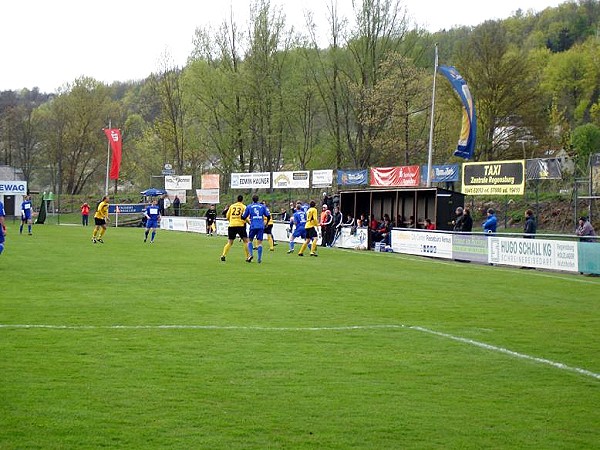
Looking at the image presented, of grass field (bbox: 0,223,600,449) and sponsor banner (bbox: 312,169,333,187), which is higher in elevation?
sponsor banner (bbox: 312,169,333,187)

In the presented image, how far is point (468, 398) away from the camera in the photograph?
771 centimetres

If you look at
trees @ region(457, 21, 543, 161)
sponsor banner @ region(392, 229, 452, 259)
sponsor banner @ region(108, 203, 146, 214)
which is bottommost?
sponsor banner @ region(392, 229, 452, 259)

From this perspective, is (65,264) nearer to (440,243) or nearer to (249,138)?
(440,243)

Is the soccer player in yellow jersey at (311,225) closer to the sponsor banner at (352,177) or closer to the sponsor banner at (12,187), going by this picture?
the sponsor banner at (352,177)

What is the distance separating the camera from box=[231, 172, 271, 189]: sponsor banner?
54938 millimetres

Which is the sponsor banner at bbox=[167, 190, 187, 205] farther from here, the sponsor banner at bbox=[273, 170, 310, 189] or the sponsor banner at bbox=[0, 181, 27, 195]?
the sponsor banner at bbox=[273, 170, 310, 189]

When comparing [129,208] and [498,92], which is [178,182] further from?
[498,92]

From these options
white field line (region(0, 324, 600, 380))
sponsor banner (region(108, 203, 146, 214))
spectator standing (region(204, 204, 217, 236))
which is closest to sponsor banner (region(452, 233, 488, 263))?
white field line (region(0, 324, 600, 380))

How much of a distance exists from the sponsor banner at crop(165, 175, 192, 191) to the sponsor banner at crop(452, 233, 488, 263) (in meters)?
36.6

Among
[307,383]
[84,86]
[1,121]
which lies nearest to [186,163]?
[84,86]

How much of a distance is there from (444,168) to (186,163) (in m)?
51.3

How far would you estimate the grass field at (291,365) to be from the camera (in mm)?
6395

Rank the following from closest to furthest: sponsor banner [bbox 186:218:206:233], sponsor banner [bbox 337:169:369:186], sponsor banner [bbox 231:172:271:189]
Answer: sponsor banner [bbox 337:169:369:186] → sponsor banner [bbox 186:218:206:233] → sponsor banner [bbox 231:172:271:189]

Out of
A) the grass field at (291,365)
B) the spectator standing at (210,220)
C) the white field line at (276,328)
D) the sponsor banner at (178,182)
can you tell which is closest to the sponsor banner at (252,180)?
the spectator standing at (210,220)
